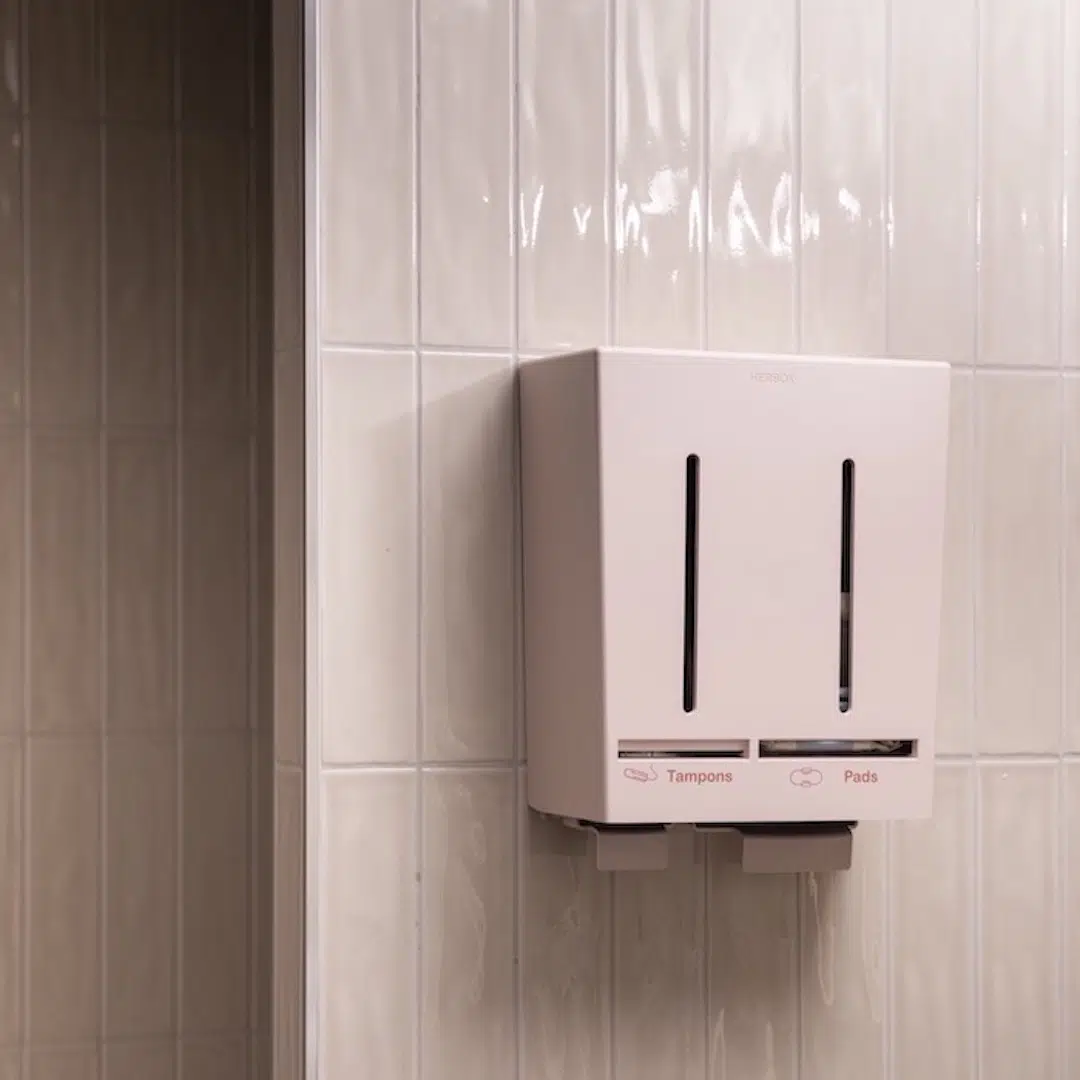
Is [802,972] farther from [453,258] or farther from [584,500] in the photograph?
[453,258]

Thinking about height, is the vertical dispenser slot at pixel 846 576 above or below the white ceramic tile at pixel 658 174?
below

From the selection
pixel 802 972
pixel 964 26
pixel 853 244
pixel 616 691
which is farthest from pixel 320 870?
pixel 964 26

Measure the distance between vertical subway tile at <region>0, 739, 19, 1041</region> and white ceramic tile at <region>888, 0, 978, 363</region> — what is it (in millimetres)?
819

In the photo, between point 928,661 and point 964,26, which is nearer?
point 928,661

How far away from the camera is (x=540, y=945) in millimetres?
1189

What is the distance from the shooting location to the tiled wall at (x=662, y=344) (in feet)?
3.83

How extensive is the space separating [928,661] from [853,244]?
34 cm

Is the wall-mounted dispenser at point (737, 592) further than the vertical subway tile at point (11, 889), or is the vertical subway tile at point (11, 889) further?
the vertical subway tile at point (11, 889)

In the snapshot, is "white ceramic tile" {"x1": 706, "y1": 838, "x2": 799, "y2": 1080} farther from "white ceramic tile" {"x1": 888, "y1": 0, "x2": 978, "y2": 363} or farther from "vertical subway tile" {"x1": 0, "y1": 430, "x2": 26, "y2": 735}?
"vertical subway tile" {"x1": 0, "y1": 430, "x2": 26, "y2": 735}

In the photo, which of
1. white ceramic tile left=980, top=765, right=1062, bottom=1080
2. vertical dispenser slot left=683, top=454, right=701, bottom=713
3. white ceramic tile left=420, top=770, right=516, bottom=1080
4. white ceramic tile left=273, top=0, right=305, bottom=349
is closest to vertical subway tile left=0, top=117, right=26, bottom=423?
white ceramic tile left=273, top=0, right=305, bottom=349

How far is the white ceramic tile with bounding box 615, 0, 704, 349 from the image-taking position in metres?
1.22

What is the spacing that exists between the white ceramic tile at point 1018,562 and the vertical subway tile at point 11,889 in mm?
809

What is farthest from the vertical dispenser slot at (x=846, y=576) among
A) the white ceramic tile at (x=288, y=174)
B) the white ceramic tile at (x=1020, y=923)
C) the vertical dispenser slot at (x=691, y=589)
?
the white ceramic tile at (x=288, y=174)

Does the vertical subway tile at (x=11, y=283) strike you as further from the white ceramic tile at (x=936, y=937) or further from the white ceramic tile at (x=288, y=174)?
the white ceramic tile at (x=936, y=937)
